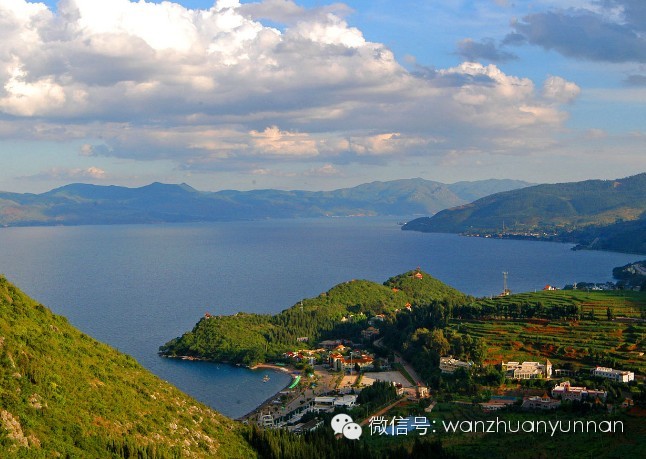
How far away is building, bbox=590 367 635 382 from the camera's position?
4788cm

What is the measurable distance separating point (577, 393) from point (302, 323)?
37.2m

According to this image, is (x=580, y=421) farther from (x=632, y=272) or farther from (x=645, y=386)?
(x=632, y=272)

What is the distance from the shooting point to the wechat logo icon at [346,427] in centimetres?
3447

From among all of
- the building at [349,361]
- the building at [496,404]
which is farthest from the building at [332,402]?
the building at [349,361]

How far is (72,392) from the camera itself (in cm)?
2417

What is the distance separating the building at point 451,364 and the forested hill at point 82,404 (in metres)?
26.4

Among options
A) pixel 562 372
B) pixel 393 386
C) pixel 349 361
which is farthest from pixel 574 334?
pixel 349 361

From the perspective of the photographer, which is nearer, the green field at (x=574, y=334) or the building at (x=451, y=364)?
the green field at (x=574, y=334)

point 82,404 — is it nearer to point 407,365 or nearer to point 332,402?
point 332,402

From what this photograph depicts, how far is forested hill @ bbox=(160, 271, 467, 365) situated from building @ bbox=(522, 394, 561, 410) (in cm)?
2444

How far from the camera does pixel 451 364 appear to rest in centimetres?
5550

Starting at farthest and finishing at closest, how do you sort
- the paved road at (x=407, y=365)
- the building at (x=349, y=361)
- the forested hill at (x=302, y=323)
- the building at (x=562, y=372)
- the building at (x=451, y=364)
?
the forested hill at (x=302, y=323), the building at (x=349, y=361), the paved road at (x=407, y=365), the building at (x=451, y=364), the building at (x=562, y=372)

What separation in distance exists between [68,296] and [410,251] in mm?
103399

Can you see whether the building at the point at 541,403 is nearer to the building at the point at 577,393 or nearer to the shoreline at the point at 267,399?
the building at the point at 577,393
